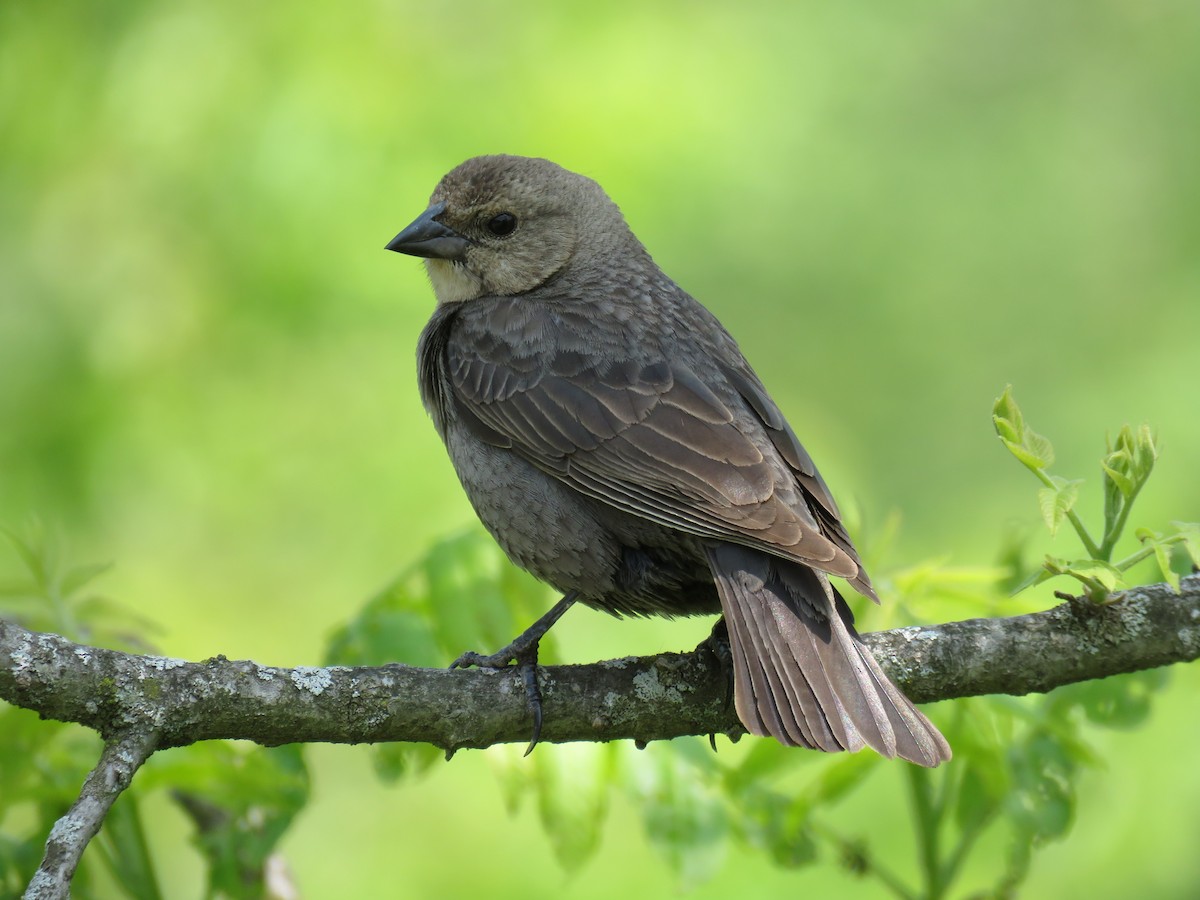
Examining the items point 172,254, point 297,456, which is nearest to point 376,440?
point 297,456

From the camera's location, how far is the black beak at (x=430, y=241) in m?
4.75

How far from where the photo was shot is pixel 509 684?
322 cm

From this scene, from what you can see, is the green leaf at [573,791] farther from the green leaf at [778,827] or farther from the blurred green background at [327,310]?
the blurred green background at [327,310]

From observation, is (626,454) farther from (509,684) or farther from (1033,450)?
(1033,450)

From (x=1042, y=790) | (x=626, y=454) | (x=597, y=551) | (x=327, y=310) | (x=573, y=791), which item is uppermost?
(x=327, y=310)

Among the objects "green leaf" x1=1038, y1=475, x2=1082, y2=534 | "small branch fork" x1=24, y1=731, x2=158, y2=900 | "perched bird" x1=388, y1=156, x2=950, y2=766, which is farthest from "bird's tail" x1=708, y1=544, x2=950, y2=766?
"small branch fork" x1=24, y1=731, x2=158, y2=900

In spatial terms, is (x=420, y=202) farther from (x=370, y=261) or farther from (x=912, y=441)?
(x=912, y=441)

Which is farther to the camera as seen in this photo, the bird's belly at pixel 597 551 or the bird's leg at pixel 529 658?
the bird's belly at pixel 597 551

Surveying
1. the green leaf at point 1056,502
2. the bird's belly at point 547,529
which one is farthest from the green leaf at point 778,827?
the green leaf at point 1056,502

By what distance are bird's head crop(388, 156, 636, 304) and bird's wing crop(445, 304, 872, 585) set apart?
434mm

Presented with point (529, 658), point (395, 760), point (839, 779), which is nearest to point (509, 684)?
point (529, 658)

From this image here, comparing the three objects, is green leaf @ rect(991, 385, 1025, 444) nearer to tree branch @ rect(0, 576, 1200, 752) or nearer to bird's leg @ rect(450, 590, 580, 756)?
tree branch @ rect(0, 576, 1200, 752)

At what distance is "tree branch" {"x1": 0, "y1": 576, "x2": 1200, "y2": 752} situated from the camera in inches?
103

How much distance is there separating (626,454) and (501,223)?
4.42 ft
